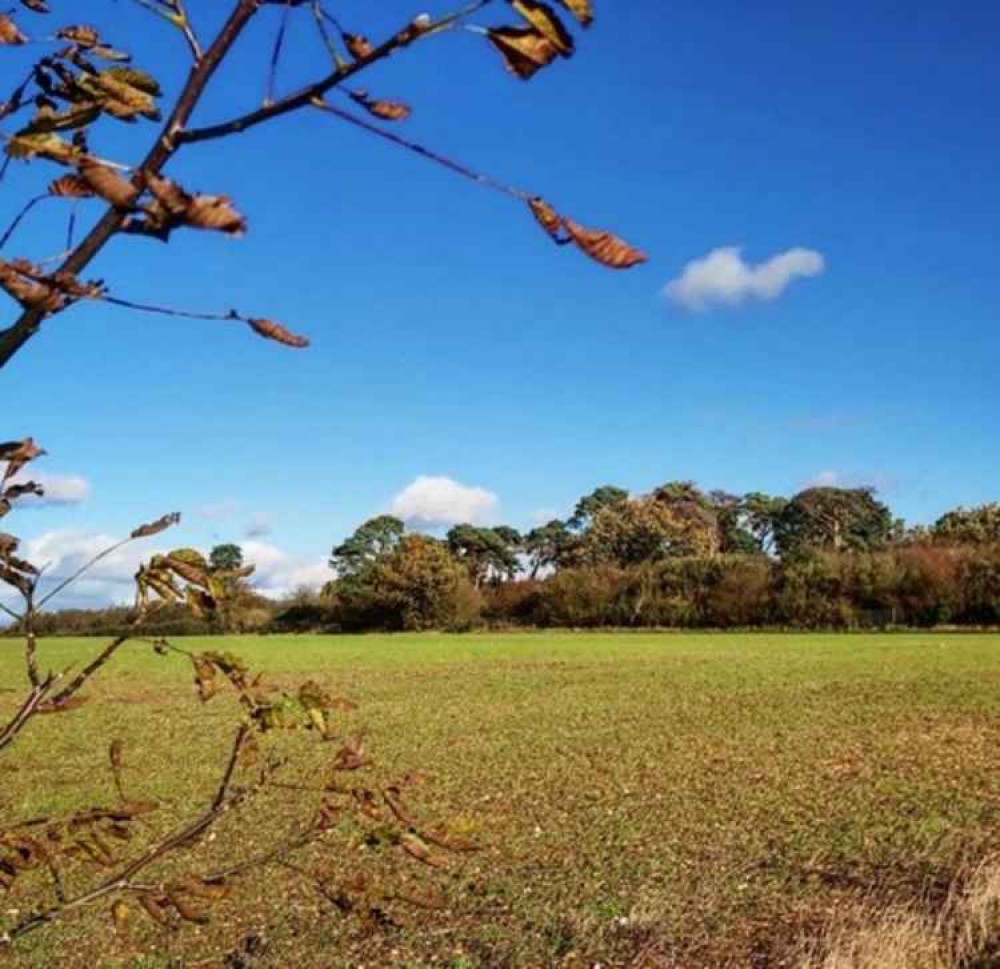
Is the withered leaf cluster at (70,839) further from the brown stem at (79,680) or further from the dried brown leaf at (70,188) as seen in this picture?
the dried brown leaf at (70,188)

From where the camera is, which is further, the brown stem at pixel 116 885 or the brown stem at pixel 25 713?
the brown stem at pixel 116 885

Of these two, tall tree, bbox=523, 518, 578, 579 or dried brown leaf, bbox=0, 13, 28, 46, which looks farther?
tall tree, bbox=523, 518, 578, 579

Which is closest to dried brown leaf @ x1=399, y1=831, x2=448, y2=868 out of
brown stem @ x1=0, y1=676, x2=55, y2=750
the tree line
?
brown stem @ x1=0, y1=676, x2=55, y2=750

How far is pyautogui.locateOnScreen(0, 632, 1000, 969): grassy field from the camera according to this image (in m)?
4.84

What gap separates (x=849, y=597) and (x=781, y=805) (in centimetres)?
4312

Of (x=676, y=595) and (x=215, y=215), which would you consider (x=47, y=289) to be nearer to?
(x=215, y=215)

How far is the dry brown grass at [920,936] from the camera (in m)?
3.88

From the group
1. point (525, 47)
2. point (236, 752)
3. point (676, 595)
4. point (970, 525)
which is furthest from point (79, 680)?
point (970, 525)

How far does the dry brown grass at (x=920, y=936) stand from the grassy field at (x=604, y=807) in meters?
0.26

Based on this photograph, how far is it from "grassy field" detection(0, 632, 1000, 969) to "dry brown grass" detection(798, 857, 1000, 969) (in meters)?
0.26

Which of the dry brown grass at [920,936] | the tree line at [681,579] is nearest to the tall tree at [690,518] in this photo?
the tree line at [681,579]

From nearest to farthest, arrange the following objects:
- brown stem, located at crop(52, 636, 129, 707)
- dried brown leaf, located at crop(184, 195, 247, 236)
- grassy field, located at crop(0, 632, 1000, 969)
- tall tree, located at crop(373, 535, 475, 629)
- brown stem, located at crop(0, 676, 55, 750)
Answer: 1. dried brown leaf, located at crop(184, 195, 247, 236)
2. brown stem, located at crop(0, 676, 55, 750)
3. brown stem, located at crop(52, 636, 129, 707)
4. grassy field, located at crop(0, 632, 1000, 969)
5. tall tree, located at crop(373, 535, 475, 629)

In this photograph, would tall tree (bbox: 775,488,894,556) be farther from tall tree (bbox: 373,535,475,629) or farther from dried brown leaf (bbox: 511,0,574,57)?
dried brown leaf (bbox: 511,0,574,57)

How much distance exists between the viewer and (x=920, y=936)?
4.17 meters
